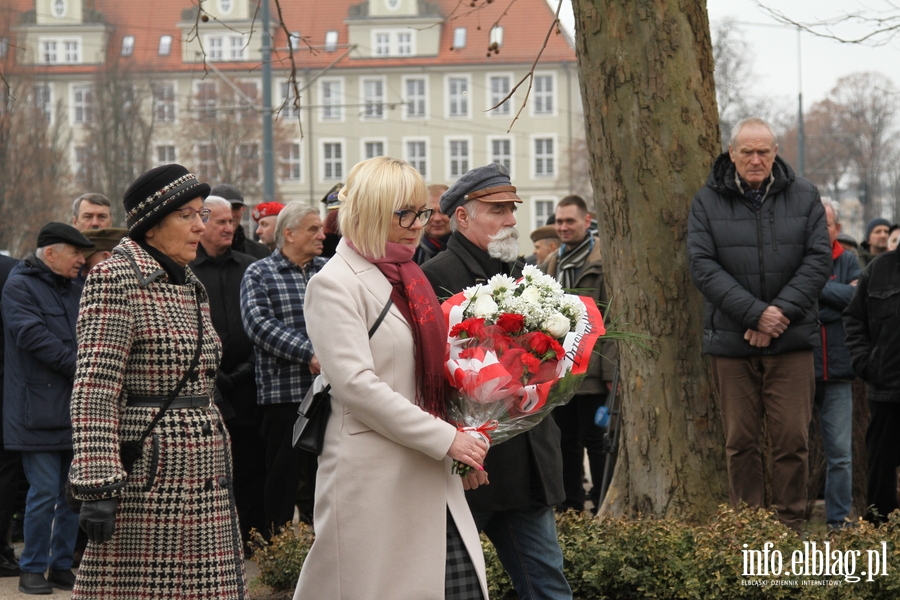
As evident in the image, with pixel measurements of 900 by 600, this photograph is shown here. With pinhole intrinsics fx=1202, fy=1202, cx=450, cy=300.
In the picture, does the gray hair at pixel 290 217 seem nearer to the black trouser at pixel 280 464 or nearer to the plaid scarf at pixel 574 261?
the black trouser at pixel 280 464

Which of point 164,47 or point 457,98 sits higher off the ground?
point 164,47

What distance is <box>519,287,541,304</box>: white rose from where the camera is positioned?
165 inches

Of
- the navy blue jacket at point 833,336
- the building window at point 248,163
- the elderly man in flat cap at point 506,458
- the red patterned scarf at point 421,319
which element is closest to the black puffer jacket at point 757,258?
the navy blue jacket at point 833,336

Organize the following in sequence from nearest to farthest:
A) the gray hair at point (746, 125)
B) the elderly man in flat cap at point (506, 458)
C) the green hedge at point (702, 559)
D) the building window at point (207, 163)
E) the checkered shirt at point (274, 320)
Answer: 1. the elderly man in flat cap at point (506, 458)
2. the green hedge at point (702, 559)
3. the gray hair at point (746, 125)
4. the checkered shirt at point (274, 320)
5. the building window at point (207, 163)

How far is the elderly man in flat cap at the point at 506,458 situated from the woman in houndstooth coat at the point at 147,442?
3.25 feet

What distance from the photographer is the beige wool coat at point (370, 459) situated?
12.6 ft

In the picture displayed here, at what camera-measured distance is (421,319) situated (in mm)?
3984

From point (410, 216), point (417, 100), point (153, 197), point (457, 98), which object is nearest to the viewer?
point (410, 216)

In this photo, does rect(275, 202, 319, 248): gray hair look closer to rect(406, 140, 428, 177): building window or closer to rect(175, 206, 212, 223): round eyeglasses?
rect(175, 206, 212, 223): round eyeglasses

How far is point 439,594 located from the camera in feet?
13.0

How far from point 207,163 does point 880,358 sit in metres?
49.3

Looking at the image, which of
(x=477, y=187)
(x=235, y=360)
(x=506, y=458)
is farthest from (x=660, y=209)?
(x=235, y=360)

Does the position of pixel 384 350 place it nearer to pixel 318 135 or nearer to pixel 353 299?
pixel 353 299

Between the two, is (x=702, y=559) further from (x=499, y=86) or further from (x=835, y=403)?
(x=499, y=86)
